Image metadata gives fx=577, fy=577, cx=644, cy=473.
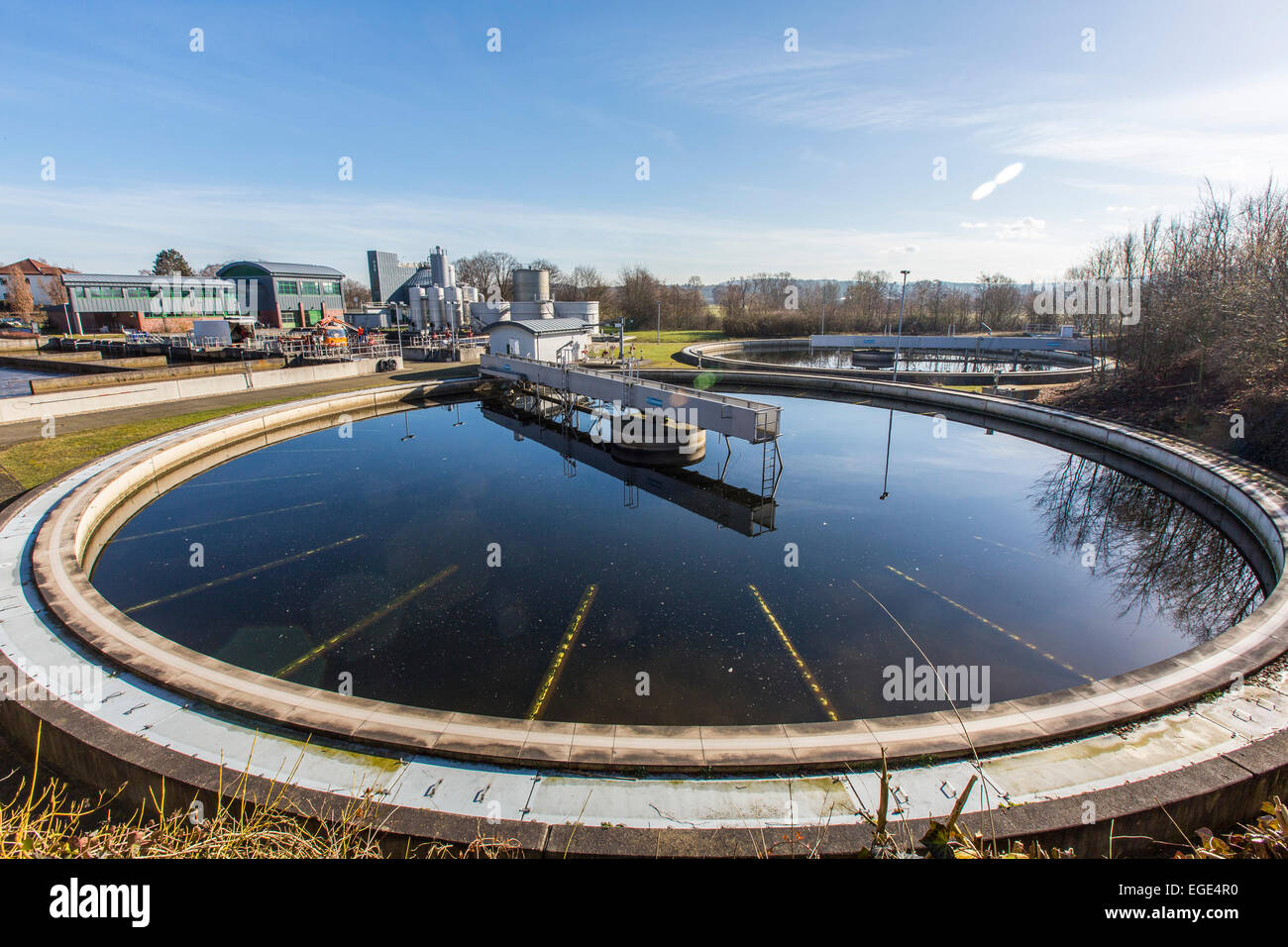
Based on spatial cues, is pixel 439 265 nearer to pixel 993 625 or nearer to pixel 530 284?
pixel 530 284

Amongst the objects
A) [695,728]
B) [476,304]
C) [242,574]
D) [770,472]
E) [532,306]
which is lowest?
[695,728]

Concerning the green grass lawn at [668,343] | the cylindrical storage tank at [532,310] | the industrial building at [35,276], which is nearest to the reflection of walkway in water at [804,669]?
the green grass lawn at [668,343]

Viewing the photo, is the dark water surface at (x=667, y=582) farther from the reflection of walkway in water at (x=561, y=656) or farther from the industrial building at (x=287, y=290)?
the industrial building at (x=287, y=290)

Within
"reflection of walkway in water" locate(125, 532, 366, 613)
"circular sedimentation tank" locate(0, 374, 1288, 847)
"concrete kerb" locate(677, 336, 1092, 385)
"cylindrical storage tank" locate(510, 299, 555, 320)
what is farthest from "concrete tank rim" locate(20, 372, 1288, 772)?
"cylindrical storage tank" locate(510, 299, 555, 320)

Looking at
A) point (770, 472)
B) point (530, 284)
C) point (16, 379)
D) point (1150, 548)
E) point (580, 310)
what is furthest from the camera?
point (530, 284)

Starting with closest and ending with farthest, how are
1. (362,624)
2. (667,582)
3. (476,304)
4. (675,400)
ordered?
(362,624)
(667,582)
(675,400)
(476,304)

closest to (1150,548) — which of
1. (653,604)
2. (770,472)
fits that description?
(770,472)
